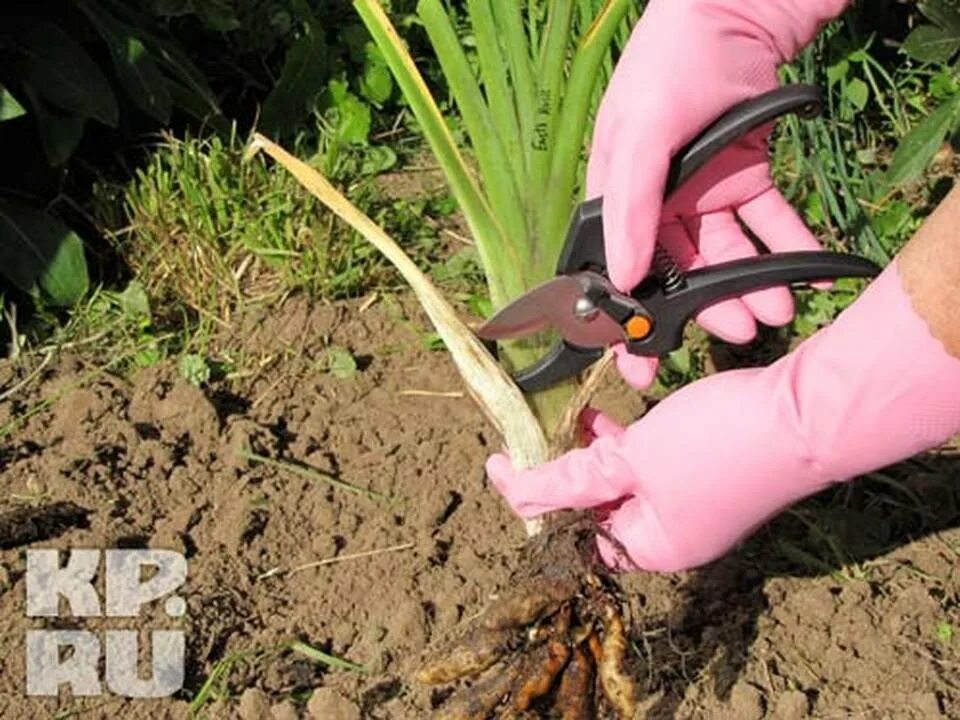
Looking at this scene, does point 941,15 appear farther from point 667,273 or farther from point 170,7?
point 170,7

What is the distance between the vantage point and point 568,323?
1.97 meters

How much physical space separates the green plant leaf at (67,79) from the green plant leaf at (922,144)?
1.10 meters

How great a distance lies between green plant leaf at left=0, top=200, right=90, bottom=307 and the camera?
8.54 ft

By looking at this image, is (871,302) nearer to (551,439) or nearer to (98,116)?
(551,439)

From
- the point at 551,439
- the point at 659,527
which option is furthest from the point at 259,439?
the point at 659,527

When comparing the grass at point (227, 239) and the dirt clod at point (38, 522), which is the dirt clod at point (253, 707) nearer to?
the dirt clod at point (38, 522)

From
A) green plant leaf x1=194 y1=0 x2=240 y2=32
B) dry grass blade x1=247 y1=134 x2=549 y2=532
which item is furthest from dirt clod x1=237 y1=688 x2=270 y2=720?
green plant leaf x1=194 y1=0 x2=240 y2=32

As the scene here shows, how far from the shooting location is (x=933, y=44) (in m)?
2.50

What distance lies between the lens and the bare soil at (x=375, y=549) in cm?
217

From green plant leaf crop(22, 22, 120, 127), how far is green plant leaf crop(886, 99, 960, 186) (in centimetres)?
110

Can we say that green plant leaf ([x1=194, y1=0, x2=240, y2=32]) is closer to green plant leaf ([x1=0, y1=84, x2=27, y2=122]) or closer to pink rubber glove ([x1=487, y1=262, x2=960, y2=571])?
green plant leaf ([x1=0, y1=84, x2=27, y2=122])

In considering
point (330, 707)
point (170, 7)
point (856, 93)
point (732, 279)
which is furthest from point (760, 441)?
point (170, 7)

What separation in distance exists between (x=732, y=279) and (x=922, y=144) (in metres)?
0.72

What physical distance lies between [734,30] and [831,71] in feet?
3.09
